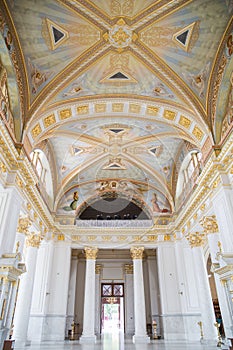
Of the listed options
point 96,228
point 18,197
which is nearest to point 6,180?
point 18,197

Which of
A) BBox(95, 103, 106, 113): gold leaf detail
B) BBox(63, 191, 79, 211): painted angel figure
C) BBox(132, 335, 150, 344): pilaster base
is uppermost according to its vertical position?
BBox(95, 103, 106, 113): gold leaf detail

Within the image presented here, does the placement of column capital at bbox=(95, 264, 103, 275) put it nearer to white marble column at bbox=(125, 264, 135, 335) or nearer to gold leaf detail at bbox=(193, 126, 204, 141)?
white marble column at bbox=(125, 264, 135, 335)

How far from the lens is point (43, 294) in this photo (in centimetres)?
1427

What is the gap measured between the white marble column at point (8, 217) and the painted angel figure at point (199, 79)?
7.68m

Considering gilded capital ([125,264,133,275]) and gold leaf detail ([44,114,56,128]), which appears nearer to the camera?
gold leaf detail ([44,114,56,128])

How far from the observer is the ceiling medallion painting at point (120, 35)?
8.98 meters

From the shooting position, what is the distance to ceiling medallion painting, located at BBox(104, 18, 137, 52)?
898 centimetres

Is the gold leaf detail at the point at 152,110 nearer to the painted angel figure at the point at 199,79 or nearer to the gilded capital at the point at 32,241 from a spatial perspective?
the painted angel figure at the point at 199,79

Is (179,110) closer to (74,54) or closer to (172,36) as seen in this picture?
(172,36)

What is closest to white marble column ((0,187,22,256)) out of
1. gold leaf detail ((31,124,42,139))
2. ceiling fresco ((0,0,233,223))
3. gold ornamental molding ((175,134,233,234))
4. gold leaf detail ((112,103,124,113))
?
ceiling fresco ((0,0,233,223))

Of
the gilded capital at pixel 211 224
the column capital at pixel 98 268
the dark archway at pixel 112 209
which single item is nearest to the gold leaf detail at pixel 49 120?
the gilded capital at pixel 211 224

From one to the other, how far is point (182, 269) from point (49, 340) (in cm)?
801

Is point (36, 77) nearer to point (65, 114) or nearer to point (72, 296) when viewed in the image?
point (65, 114)

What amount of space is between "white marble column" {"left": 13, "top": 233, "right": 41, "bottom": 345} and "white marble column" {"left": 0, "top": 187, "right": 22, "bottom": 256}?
3517 millimetres
